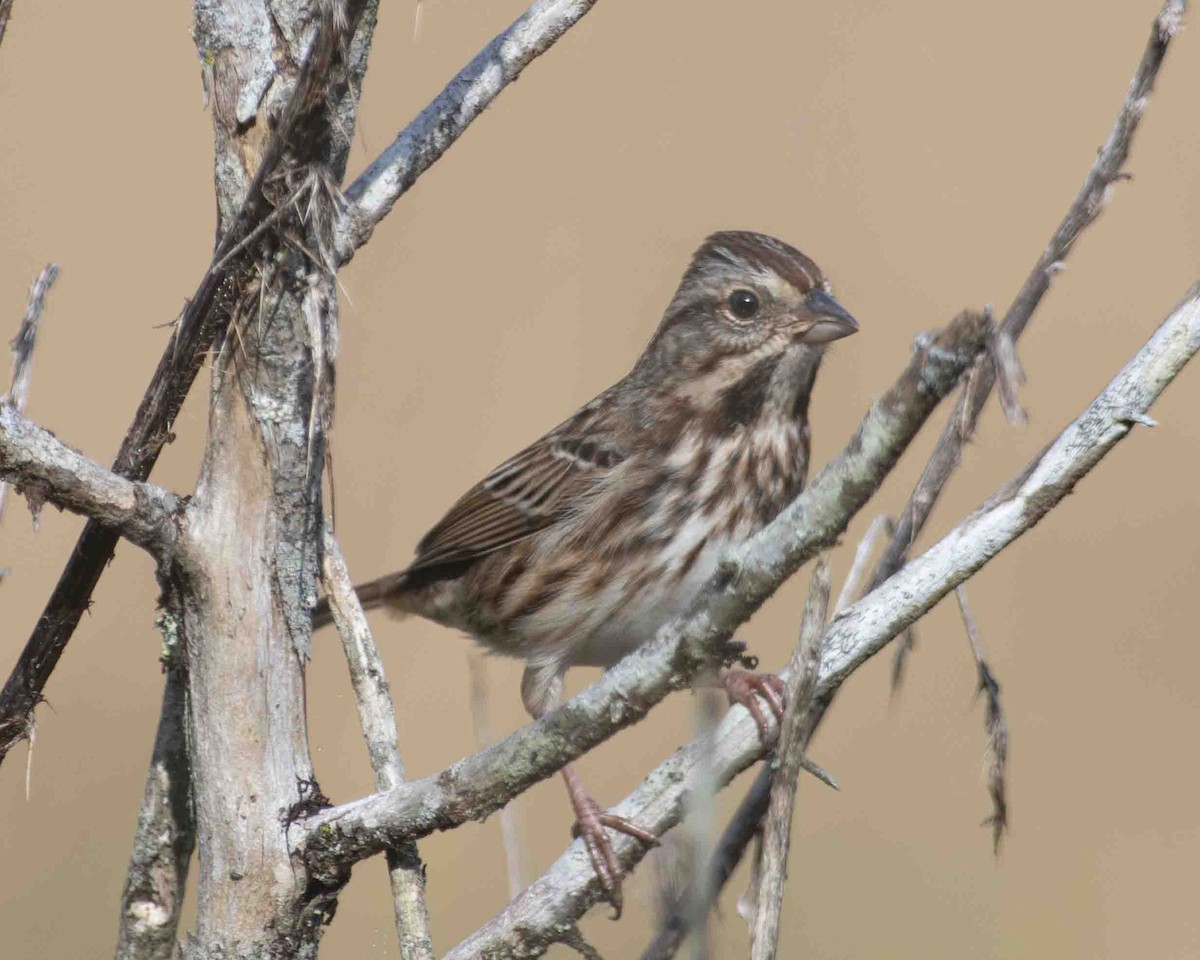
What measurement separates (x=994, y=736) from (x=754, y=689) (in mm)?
382

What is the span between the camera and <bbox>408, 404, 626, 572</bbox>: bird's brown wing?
12.6 ft

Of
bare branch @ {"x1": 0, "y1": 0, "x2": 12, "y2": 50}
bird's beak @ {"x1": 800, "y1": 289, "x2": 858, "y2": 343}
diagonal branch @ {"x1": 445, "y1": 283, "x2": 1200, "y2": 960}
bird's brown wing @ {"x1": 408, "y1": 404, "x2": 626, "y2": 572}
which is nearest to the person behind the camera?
diagonal branch @ {"x1": 445, "y1": 283, "x2": 1200, "y2": 960}

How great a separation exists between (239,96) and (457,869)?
3.05 meters

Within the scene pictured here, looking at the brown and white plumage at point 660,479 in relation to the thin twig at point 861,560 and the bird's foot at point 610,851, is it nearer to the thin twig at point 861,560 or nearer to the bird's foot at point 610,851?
the thin twig at point 861,560

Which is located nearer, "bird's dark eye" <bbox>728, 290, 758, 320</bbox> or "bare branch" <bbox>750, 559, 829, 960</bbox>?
"bare branch" <bbox>750, 559, 829, 960</bbox>

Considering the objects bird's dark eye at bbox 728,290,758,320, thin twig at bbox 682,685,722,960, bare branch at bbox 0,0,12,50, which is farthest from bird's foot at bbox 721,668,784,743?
bare branch at bbox 0,0,12,50

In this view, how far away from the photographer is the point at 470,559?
13.4ft

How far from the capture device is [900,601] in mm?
2137

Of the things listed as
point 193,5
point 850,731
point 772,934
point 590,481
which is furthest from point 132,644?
point 772,934

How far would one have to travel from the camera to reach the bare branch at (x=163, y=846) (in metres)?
2.39

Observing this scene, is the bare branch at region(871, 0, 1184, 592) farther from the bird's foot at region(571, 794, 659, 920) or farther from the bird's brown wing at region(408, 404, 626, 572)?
the bird's brown wing at region(408, 404, 626, 572)

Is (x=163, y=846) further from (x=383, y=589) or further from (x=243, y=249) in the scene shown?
(x=383, y=589)

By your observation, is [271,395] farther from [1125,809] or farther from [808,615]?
[1125,809]

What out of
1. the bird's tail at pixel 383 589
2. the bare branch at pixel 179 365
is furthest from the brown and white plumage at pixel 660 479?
the bare branch at pixel 179 365
